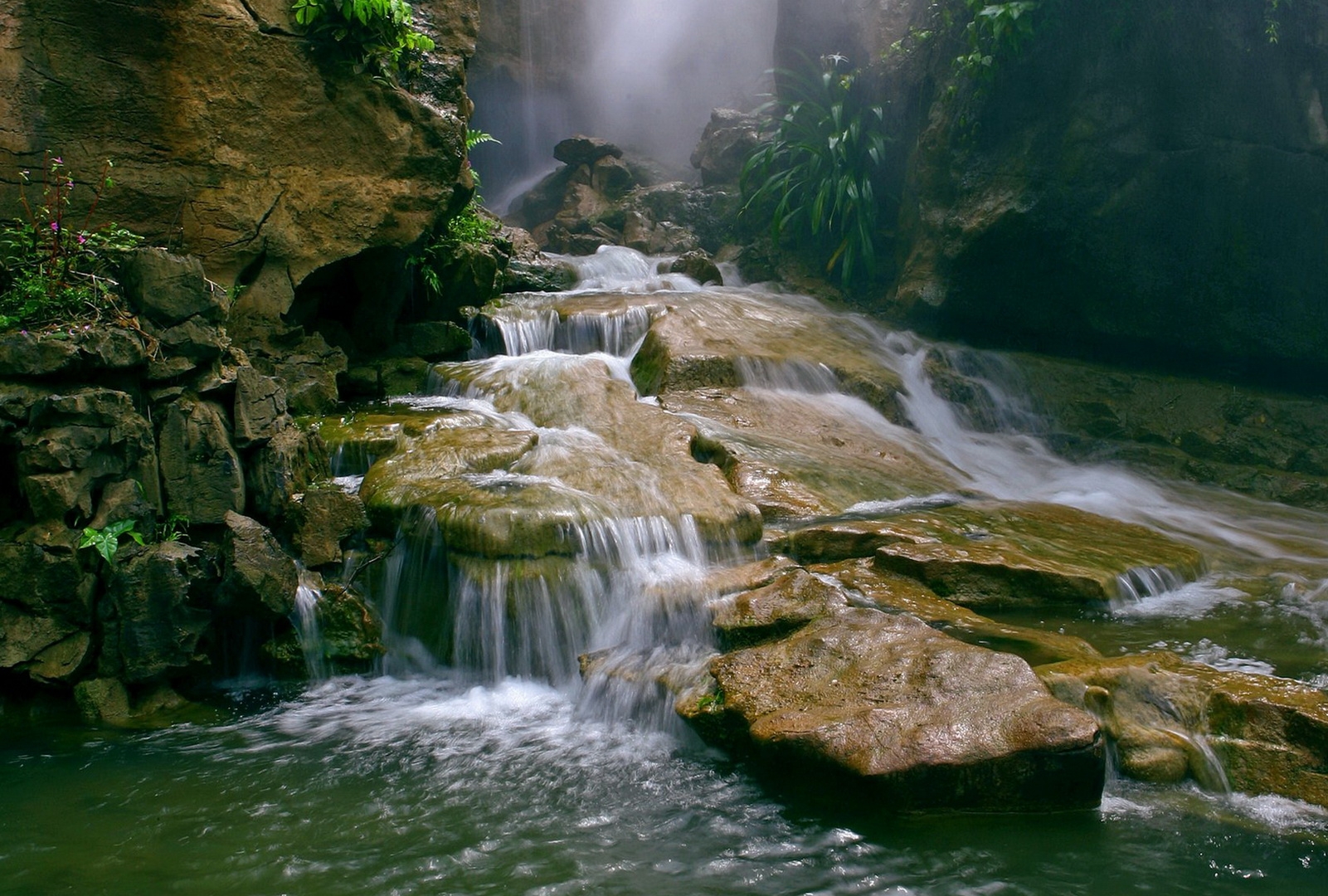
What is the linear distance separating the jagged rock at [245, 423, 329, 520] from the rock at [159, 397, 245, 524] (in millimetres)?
136

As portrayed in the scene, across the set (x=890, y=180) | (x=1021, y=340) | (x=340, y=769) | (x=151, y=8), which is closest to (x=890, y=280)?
(x=890, y=180)

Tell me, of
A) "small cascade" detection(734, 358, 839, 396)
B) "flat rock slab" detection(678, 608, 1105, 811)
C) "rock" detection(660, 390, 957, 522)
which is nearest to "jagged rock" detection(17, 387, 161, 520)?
"flat rock slab" detection(678, 608, 1105, 811)

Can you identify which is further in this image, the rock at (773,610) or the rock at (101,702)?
the rock at (773,610)

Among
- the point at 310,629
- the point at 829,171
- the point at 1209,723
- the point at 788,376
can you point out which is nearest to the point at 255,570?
the point at 310,629

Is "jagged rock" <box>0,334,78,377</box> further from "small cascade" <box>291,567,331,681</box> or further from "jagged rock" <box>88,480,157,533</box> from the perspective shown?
"small cascade" <box>291,567,331,681</box>

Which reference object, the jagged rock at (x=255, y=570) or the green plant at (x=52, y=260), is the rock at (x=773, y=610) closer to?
the jagged rock at (x=255, y=570)

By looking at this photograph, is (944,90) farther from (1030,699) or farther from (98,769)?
(98,769)

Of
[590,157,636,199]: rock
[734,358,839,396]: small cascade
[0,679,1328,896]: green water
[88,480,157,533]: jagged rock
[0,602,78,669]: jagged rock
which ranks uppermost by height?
[590,157,636,199]: rock

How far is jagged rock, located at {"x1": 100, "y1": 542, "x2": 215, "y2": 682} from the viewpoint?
4.48m

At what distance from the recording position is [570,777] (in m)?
3.84

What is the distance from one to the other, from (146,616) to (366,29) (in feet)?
16.8

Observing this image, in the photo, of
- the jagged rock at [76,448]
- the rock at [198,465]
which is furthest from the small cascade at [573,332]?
the jagged rock at [76,448]

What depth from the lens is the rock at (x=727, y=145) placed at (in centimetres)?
1678

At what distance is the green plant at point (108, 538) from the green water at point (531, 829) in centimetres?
88
